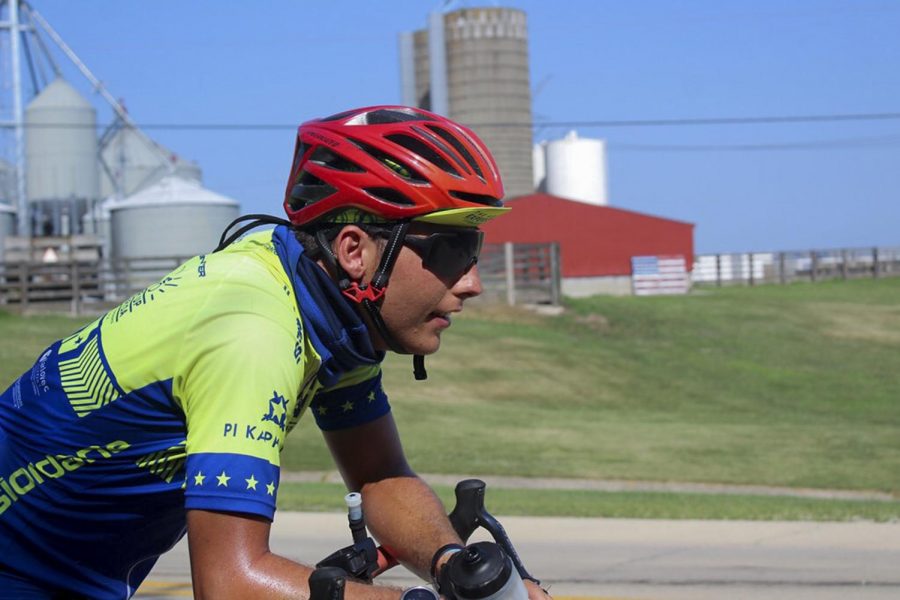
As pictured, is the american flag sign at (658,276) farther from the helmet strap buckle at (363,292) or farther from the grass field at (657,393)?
the helmet strap buckle at (363,292)

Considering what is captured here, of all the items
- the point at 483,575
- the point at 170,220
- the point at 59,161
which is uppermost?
the point at 59,161

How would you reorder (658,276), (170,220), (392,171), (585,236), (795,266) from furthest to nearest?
(795,266)
(585,236)
(658,276)
(170,220)
(392,171)

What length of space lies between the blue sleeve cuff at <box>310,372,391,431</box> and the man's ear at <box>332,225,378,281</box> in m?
0.59

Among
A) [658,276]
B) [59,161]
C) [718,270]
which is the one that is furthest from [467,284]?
[718,270]

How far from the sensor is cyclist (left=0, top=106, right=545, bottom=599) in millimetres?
2396

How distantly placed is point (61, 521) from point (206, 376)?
2.19 feet

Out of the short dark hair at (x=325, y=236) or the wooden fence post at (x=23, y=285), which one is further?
the wooden fence post at (x=23, y=285)

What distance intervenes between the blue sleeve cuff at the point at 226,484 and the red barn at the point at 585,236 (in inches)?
2286

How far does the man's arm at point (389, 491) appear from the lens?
329cm

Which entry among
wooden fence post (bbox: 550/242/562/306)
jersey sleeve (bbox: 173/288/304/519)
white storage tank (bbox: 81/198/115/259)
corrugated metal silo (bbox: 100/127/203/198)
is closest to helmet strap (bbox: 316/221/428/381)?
jersey sleeve (bbox: 173/288/304/519)

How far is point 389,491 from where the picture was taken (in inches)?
135

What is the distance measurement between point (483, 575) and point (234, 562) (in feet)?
1.59

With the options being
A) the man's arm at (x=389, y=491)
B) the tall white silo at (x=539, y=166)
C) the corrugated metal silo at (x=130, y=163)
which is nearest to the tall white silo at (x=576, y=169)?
the tall white silo at (x=539, y=166)

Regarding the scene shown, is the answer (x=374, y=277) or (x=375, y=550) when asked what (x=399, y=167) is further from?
(x=375, y=550)
